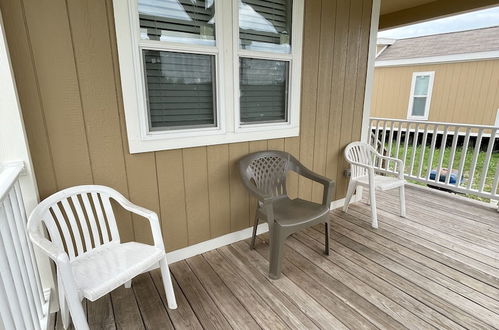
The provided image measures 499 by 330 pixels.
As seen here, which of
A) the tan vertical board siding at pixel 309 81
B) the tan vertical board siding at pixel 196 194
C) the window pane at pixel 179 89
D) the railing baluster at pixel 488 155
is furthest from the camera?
the railing baluster at pixel 488 155

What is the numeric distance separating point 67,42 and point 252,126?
4.55 ft

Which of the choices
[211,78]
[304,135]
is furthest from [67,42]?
[304,135]

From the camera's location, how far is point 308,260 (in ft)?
7.06

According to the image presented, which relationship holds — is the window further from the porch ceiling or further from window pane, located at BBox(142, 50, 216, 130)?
the porch ceiling

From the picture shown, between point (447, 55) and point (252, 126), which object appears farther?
point (447, 55)

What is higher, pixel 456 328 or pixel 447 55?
pixel 447 55

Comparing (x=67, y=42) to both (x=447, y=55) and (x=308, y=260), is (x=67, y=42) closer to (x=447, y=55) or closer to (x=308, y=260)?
(x=308, y=260)

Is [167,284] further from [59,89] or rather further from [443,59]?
[443,59]

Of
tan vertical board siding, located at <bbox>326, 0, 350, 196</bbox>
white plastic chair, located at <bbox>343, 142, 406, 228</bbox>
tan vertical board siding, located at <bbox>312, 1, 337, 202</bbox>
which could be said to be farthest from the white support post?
white plastic chair, located at <bbox>343, 142, 406, 228</bbox>

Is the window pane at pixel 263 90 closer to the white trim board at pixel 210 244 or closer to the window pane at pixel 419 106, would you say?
the white trim board at pixel 210 244

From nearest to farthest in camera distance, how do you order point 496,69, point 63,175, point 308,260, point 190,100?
1. point 63,175
2. point 190,100
3. point 308,260
4. point 496,69

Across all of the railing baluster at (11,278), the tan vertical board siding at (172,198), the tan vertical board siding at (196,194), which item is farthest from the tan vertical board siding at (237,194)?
the railing baluster at (11,278)

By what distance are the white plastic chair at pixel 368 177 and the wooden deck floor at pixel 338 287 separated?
36 cm

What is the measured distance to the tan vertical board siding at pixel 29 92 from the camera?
1363 millimetres
